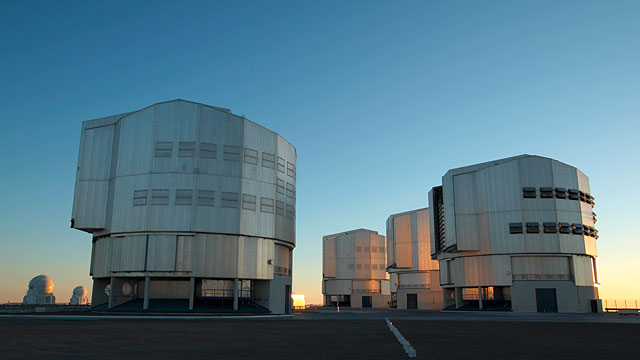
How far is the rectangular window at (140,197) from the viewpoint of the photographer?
4594cm

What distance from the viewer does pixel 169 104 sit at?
47750 millimetres

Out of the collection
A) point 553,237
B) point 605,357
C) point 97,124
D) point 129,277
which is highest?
point 97,124

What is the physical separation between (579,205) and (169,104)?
45.5m

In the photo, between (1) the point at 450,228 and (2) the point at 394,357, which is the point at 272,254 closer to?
(1) the point at 450,228

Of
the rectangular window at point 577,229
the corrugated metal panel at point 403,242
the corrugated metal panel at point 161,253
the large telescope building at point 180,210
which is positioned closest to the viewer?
the corrugated metal panel at point 161,253

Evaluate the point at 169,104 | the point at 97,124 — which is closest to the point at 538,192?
the point at 169,104

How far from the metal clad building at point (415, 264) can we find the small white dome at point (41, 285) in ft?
201

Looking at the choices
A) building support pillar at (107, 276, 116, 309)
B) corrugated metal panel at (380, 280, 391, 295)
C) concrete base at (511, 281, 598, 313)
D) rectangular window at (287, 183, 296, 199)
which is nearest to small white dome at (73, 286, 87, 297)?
corrugated metal panel at (380, 280, 391, 295)

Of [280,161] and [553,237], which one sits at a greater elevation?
[280,161]

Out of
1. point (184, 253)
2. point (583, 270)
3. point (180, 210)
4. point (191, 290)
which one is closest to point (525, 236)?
point (583, 270)

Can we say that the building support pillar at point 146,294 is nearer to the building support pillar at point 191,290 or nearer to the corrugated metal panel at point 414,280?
the building support pillar at point 191,290

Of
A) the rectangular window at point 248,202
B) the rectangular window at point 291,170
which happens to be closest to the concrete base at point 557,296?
the rectangular window at point 291,170

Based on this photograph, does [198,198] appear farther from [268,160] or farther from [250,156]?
[268,160]

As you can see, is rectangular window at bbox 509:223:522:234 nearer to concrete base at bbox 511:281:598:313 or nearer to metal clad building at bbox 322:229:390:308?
concrete base at bbox 511:281:598:313
